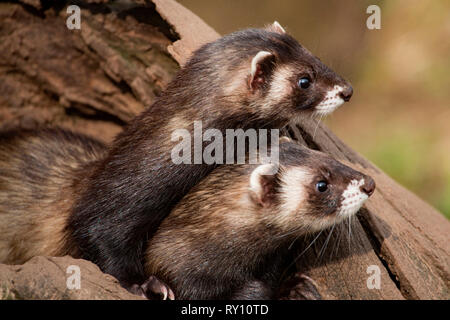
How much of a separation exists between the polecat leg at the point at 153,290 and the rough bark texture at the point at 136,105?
26 centimetres

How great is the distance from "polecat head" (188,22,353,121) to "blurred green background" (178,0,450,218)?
3.68 meters

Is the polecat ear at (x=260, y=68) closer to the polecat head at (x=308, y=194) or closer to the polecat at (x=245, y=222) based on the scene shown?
the polecat at (x=245, y=222)

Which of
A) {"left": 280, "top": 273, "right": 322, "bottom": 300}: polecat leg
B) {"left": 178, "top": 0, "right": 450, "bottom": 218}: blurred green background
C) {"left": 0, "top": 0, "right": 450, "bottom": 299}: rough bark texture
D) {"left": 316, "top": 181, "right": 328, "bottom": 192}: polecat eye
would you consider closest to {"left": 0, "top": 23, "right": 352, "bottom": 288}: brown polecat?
{"left": 0, "top": 0, "right": 450, "bottom": 299}: rough bark texture

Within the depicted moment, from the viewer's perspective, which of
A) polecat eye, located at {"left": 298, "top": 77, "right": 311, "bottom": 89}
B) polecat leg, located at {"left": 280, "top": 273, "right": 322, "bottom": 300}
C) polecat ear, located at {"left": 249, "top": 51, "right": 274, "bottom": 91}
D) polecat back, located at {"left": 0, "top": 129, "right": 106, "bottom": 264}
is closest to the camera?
polecat leg, located at {"left": 280, "top": 273, "right": 322, "bottom": 300}

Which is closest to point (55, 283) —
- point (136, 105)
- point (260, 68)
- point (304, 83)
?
point (260, 68)

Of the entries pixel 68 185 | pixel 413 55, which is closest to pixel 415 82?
pixel 413 55

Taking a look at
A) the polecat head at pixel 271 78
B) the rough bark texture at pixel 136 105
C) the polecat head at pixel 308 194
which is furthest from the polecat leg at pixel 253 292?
the polecat head at pixel 271 78

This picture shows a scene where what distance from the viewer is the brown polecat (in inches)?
132

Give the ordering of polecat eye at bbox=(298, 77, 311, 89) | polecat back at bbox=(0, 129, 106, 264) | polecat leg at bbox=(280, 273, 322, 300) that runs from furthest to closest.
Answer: polecat back at bbox=(0, 129, 106, 264) → polecat eye at bbox=(298, 77, 311, 89) → polecat leg at bbox=(280, 273, 322, 300)

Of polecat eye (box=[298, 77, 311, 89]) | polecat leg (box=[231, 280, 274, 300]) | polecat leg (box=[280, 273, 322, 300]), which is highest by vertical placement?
polecat eye (box=[298, 77, 311, 89])

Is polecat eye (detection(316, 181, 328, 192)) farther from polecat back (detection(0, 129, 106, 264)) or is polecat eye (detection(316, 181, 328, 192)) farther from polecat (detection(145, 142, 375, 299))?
polecat back (detection(0, 129, 106, 264))

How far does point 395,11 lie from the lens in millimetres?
8078

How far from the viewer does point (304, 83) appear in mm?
3492

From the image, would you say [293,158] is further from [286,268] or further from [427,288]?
[427,288]
